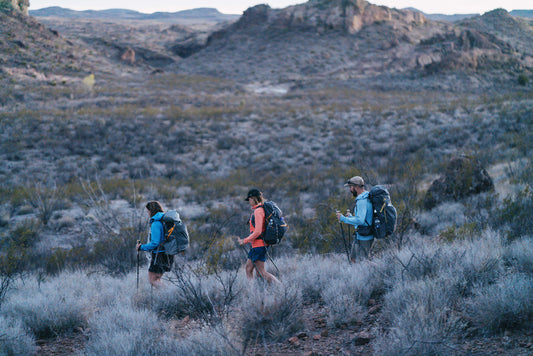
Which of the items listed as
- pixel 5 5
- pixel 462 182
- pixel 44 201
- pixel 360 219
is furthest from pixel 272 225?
pixel 5 5

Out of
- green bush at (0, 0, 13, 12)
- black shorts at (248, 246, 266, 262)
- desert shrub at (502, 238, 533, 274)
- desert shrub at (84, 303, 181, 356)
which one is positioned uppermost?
green bush at (0, 0, 13, 12)

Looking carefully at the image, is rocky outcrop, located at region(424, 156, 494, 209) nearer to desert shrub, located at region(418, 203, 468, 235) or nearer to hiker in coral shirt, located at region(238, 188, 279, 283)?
desert shrub, located at region(418, 203, 468, 235)

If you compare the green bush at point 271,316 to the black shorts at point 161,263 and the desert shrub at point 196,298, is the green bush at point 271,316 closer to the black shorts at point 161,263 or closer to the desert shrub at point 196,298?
the desert shrub at point 196,298

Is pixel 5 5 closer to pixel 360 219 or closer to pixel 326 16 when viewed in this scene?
pixel 326 16

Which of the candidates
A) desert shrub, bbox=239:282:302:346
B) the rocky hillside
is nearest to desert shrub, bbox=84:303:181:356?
desert shrub, bbox=239:282:302:346

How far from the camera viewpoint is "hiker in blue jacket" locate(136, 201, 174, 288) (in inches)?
196

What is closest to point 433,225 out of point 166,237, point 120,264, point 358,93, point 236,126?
point 166,237

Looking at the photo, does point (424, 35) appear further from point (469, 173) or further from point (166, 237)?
point (166, 237)

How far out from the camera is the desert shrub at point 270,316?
3.50m

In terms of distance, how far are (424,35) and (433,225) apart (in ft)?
198

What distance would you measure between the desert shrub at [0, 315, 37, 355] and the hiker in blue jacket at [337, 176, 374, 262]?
3.83m

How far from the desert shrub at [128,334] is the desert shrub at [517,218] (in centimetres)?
563

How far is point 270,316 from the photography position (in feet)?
11.9

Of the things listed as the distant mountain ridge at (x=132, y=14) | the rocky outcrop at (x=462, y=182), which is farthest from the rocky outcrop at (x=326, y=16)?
the distant mountain ridge at (x=132, y=14)
